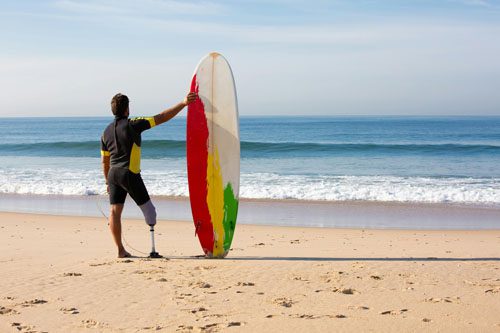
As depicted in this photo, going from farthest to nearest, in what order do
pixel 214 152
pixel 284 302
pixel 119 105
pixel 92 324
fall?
pixel 214 152, pixel 119 105, pixel 284 302, pixel 92 324

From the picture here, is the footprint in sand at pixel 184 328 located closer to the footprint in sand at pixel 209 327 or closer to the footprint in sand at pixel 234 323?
the footprint in sand at pixel 209 327

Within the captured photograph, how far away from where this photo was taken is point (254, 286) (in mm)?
4629

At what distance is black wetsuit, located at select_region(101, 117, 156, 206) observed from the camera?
5.40 meters

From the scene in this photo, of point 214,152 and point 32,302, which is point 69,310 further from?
point 214,152

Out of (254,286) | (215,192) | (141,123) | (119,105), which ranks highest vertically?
(119,105)

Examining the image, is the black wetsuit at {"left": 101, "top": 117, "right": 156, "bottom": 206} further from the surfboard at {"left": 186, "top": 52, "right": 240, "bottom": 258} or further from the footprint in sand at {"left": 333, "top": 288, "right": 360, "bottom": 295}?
the footprint in sand at {"left": 333, "top": 288, "right": 360, "bottom": 295}

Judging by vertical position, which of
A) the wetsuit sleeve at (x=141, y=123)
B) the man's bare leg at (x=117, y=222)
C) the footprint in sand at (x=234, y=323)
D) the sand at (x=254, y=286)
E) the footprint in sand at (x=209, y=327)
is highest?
the wetsuit sleeve at (x=141, y=123)

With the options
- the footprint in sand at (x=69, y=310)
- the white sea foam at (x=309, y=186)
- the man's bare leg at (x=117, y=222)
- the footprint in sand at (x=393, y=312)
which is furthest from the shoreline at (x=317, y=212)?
the footprint in sand at (x=69, y=310)

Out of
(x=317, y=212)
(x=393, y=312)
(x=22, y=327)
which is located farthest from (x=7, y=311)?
(x=317, y=212)

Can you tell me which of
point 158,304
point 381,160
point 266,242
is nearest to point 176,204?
point 266,242

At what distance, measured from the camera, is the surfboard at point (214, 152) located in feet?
19.4

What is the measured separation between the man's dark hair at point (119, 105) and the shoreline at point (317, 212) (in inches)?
154

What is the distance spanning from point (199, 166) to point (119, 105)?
1.07m

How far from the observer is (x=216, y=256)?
5.88 metres
